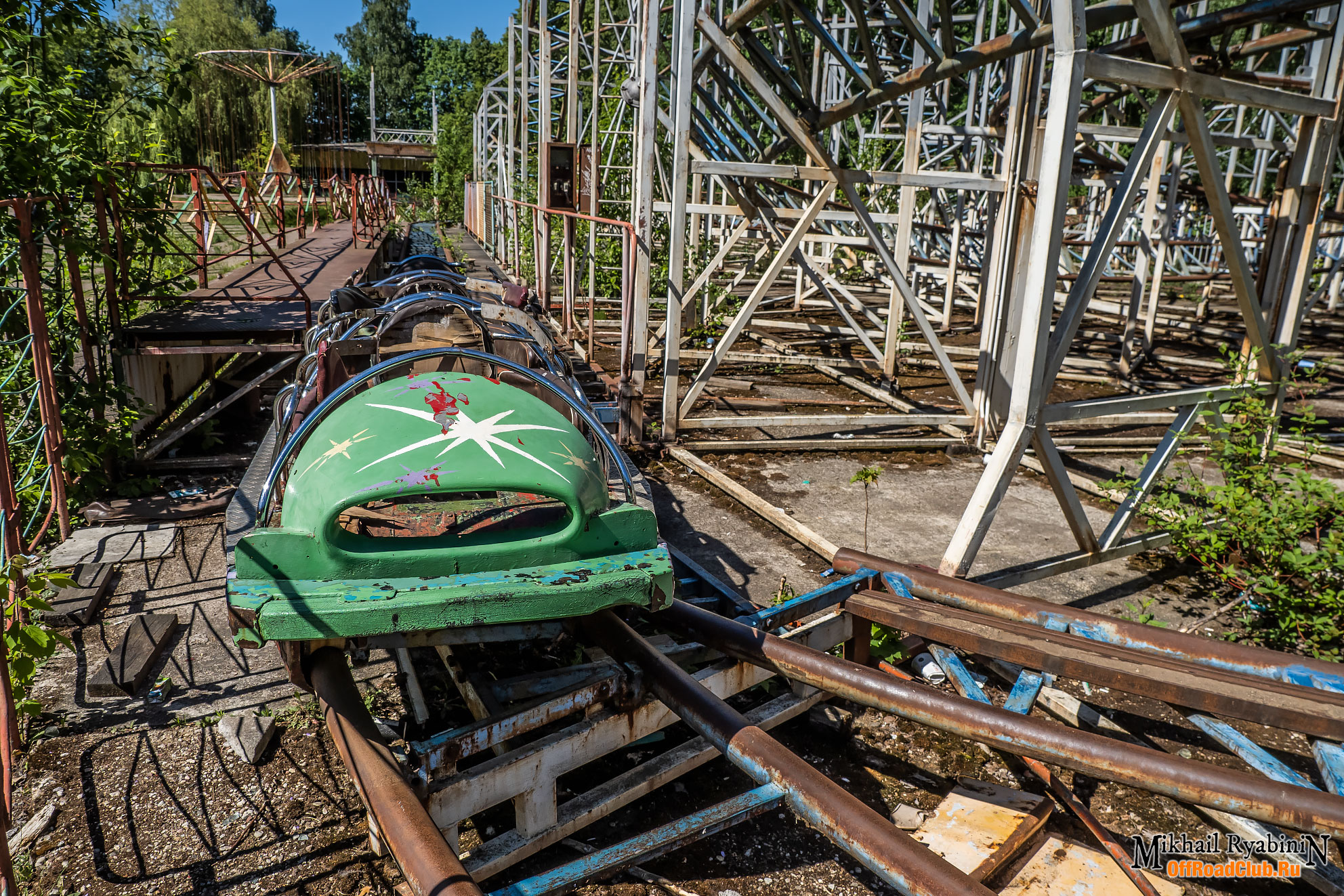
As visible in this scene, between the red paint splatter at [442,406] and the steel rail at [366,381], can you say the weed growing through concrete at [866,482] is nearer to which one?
the steel rail at [366,381]

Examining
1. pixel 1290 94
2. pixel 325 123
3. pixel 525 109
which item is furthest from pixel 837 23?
pixel 325 123

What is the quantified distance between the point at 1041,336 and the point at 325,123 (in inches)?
2914

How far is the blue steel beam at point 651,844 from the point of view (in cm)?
217

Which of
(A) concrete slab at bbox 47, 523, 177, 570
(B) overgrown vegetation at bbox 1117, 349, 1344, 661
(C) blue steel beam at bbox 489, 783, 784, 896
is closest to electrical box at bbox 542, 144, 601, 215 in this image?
(A) concrete slab at bbox 47, 523, 177, 570

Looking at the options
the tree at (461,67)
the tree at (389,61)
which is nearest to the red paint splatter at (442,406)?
the tree at (461,67)

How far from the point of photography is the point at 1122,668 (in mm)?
2791

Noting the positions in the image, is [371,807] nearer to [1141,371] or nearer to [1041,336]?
[1041,336]

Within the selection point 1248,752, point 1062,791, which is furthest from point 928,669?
point 1248,752

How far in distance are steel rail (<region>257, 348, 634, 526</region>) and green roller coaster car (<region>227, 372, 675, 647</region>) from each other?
0.35 feet

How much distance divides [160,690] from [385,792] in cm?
206

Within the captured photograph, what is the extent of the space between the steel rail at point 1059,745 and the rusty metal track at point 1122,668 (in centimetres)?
33

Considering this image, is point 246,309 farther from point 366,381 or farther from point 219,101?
point 219,101

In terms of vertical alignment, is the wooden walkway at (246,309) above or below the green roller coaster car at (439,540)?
above

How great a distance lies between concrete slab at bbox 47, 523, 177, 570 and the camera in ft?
15.9
